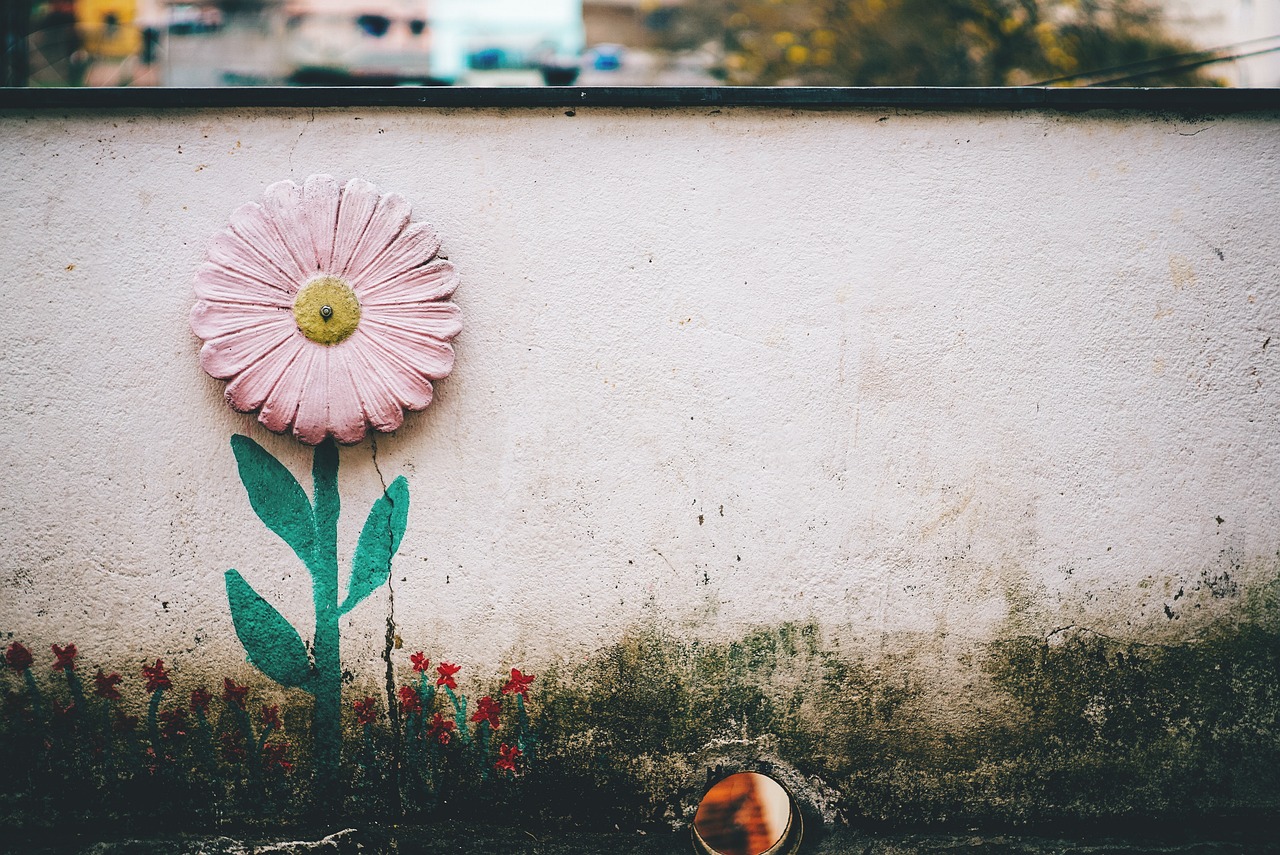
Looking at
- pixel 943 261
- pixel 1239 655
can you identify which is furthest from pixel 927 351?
pixel 1239 655

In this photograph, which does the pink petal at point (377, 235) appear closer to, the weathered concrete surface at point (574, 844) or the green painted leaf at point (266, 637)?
the green painted leaf at point (266, 637)

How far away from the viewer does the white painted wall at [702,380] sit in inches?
98.1

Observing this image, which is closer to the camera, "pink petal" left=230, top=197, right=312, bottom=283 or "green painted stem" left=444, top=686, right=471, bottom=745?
"pink petal" left=230, top=197, right=312, bottom=283

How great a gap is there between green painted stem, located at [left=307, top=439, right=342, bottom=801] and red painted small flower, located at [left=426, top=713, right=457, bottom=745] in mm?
310

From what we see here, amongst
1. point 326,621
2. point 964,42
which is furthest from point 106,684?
point 964,42

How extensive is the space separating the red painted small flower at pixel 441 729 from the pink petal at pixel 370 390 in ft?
3.29

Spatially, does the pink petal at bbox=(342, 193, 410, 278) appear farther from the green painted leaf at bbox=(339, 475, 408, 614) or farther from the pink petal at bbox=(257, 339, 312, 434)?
the green painted leaf at bbox=(339, 475, 408, 614)

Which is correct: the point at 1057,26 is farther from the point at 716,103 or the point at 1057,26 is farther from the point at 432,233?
the point at 432,233

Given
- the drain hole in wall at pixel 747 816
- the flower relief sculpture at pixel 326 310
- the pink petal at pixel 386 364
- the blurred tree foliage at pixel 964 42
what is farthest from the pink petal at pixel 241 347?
the blurred tree foliage at pixel 964 42

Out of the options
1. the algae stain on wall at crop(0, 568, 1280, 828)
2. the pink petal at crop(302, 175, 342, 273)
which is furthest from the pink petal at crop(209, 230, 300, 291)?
the algae stain on wall at crop(0, 568, 1280, 828)

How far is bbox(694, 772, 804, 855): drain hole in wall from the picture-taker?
2682 mm

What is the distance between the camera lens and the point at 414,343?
7.90ft

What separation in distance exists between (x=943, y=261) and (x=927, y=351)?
300mm

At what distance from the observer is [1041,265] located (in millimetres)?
2555
